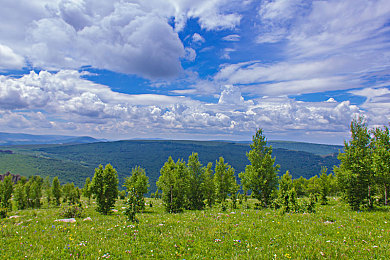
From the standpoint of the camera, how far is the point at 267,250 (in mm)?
8945

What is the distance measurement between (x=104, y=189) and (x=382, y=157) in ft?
111

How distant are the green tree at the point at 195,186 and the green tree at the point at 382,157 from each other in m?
21.8

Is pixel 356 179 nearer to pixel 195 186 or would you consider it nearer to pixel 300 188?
pixel 195 186

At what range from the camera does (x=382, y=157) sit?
2097 centimetres

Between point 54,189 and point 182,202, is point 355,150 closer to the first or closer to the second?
point 182,202

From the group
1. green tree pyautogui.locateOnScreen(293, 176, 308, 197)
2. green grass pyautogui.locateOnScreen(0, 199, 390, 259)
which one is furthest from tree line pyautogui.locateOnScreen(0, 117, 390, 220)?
green tree pyautogui.locateOnScreen(293, 176, 308, 197)

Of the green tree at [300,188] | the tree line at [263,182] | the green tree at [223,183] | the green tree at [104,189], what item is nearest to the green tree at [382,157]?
the tree line at [263,182]

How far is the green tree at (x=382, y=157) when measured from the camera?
20.7 meters

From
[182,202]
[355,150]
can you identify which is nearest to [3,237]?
[182,202]

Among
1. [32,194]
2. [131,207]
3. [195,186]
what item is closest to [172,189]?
[195,186]

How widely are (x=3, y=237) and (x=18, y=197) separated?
6791cm

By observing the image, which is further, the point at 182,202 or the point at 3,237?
the point at 182,202

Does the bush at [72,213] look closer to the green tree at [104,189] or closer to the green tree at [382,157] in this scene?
the green tree at [104,189]

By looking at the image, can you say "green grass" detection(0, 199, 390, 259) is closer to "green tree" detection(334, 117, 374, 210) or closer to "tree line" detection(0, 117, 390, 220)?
"tree line" detection(0, 117, 390, 220)
